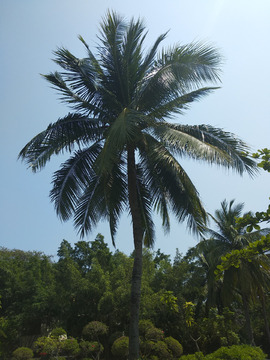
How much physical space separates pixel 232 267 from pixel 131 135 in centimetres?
1035

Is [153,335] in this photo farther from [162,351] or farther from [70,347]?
[70,347]

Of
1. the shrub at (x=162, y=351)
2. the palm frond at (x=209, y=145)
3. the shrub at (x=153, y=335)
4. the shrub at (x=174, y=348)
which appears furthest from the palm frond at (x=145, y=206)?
the shrub at (x=174, y=348)

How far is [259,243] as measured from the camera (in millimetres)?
2875

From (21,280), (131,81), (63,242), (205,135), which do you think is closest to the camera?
(205,135)

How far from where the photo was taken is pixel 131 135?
7.66m

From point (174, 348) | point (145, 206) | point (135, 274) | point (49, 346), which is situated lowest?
point (174, 348)

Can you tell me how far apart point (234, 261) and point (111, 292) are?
13.1 meters

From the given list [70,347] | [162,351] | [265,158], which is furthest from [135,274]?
[70,347]

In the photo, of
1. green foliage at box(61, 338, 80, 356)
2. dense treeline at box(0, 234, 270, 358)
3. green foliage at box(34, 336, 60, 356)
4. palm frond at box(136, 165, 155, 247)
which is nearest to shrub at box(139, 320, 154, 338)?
dense treeline at box(0, 234, 270, 358)

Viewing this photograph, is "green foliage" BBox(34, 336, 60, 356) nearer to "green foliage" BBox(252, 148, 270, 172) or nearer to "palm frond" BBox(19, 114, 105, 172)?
"palm frond" BBox(19, 114, 105, 172)

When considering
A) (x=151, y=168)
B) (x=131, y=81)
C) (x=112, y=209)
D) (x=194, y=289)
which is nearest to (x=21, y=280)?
(x=194, y=289)

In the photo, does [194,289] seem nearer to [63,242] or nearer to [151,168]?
[63,242]

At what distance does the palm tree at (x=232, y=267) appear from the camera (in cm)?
1482

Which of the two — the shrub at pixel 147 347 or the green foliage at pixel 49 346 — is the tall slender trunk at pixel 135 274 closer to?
the shrub at pixel 147 347
